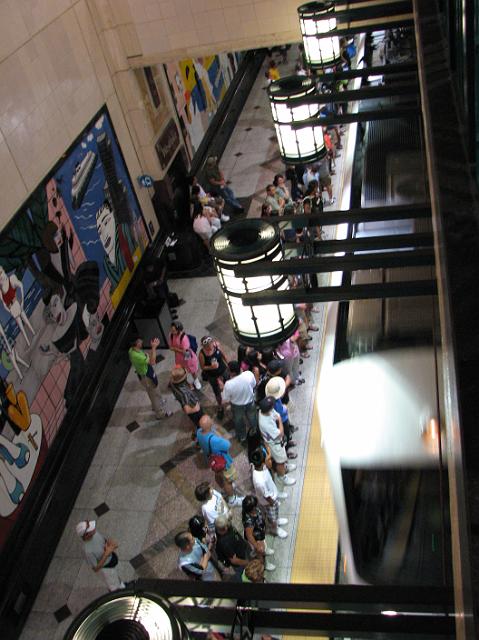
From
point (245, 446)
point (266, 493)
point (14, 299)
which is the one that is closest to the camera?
point (266, 493)

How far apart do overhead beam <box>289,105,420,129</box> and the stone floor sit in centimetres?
396

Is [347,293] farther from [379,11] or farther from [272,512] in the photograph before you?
[272,512]

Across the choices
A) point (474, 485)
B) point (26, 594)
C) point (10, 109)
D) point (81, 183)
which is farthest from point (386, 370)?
point (81, 183)

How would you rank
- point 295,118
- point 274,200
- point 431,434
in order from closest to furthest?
point 431,434, point 295,118, point 274,200

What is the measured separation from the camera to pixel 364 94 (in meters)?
4.45

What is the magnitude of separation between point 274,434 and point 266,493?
0.58 m

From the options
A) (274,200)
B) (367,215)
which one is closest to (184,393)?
(274,200)

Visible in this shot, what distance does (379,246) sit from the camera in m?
3.17

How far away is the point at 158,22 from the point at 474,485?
31.3 ft

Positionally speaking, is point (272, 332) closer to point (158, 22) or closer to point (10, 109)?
point (10, 109)

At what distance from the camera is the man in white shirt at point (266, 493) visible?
604 centimetres

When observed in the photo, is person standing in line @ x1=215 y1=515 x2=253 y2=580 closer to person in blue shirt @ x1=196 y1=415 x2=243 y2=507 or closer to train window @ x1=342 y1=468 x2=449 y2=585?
person in blue shirt @ x1=196 y1=415 x2=243 y2=507

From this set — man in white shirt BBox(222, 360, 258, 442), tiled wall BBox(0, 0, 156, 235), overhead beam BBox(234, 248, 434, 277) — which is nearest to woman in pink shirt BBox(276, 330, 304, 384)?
man in white shirt BBox(222, 360, 258, 442)

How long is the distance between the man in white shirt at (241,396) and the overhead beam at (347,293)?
387 centimetres
